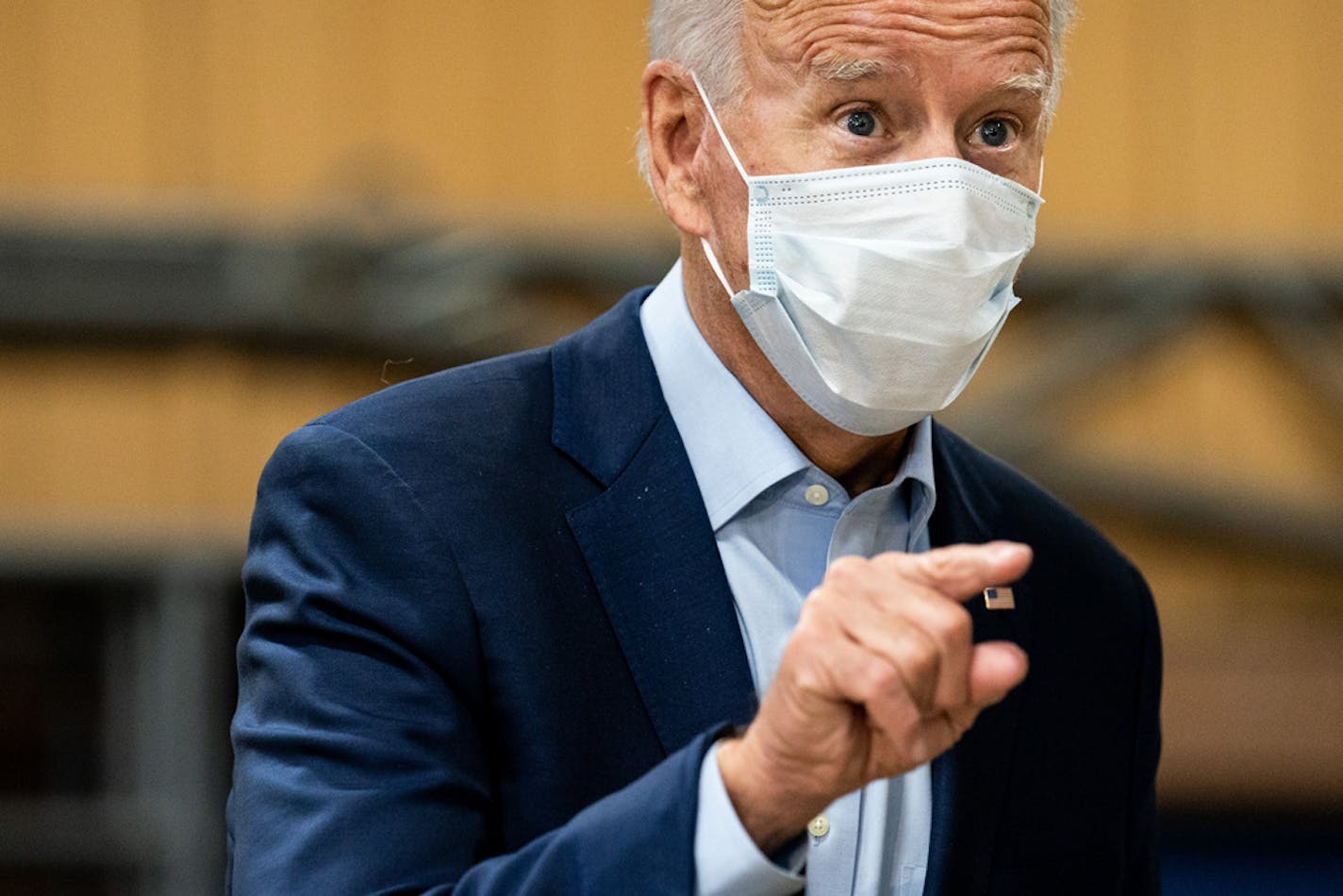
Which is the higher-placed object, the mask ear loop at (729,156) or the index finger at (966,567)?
the mask ear loop at (729,156)

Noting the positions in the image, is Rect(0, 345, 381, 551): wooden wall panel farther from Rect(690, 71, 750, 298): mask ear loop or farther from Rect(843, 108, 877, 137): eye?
Rect(843, 108, 877, 137): eye

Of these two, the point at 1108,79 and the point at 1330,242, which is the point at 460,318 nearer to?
the point at 1108,79

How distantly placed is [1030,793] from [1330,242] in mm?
3254

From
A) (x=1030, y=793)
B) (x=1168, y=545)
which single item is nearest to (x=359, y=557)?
(x=1030, y=793)

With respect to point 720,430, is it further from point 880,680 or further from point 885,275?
point 880,680

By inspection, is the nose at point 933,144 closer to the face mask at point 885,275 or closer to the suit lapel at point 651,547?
the face mask at point 885,275

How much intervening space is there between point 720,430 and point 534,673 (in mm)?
339

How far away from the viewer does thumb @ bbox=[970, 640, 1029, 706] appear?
1.15 meters

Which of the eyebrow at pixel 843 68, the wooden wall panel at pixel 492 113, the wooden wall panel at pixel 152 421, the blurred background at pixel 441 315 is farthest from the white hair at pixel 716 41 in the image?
the wooden wall panel at pixel 152 421

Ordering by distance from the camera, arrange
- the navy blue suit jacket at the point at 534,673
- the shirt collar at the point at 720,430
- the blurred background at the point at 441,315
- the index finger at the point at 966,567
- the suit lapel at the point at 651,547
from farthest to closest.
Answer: the blurred background at the point at 441,315 → the shirt collar at the point at 720,430 → the suit lapel at the point at 651,547 → the navy blue suit jacket at the point at 534,673 → the index finger at the point at 966,567

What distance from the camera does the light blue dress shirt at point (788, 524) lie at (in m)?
1.64

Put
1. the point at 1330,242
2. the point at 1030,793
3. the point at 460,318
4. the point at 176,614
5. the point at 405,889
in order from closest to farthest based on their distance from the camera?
the point at 405,889 → the point at 1030,793 → the point at 176,614 → the point at 460,318 → the point at 1330,242

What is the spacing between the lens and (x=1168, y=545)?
15.3ft

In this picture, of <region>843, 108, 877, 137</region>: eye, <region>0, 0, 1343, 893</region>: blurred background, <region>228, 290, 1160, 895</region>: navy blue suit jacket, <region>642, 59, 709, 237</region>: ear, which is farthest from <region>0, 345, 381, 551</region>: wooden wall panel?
<region>843, 108, 877, 137</region>: eye
